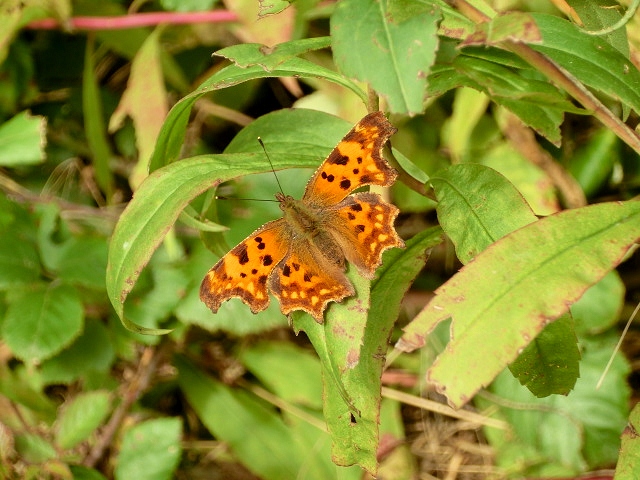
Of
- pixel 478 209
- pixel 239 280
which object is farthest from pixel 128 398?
pixel 478 209

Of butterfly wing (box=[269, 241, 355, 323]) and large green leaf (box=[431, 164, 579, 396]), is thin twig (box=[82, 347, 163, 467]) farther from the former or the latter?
large green leaf (box=[431, 164, 579, 396])

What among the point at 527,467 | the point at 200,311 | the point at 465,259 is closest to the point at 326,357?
the point at 465,259

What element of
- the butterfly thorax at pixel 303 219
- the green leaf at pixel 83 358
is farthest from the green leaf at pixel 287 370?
the butterfly thorax at pixel 303 219

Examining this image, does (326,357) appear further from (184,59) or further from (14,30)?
(184,59)

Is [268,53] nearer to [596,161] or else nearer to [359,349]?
[359,349]

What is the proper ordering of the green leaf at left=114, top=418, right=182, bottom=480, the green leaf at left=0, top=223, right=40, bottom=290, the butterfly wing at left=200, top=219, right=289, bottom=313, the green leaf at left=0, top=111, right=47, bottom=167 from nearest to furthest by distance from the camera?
the butterfly wing at left=200, top=219, right=289, bottom=313
the green leaf at left=114, top=418, right=182, bottom=480
the green leaf at left=0, top=223, right=40, bottom=290
the green leaf at left=0, top=111, right=47, bottom=167

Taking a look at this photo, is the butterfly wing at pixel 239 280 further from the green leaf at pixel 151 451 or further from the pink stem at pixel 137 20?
the pink stem at pixel 137 20

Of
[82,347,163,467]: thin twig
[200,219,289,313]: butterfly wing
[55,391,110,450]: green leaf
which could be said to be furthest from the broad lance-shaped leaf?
[82,347,163,467]: thin twig
